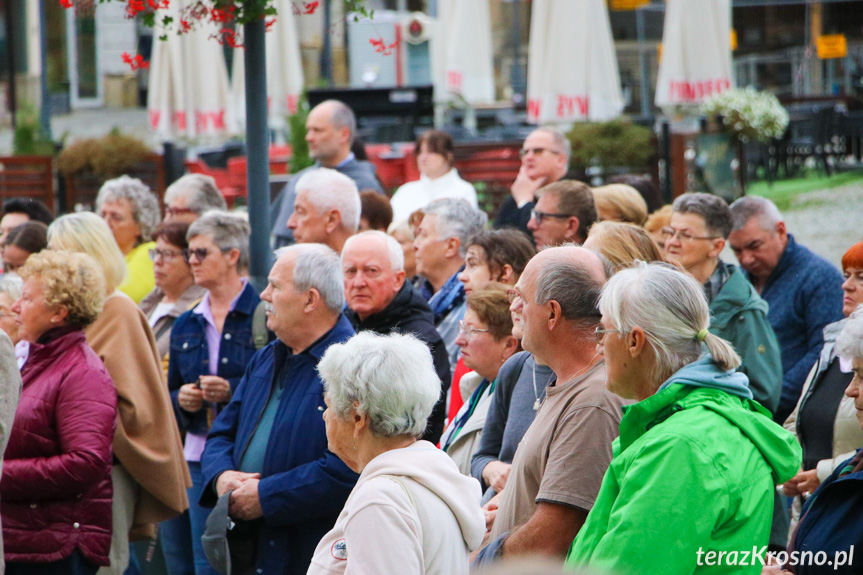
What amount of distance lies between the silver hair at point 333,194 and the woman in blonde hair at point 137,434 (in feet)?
4.74

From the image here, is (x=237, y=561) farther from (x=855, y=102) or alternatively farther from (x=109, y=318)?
(x=855, y=102)

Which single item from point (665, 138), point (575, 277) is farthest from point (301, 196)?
point (665, 138)

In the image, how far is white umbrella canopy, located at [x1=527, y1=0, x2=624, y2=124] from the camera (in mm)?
10211

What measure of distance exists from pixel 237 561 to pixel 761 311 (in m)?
2.54

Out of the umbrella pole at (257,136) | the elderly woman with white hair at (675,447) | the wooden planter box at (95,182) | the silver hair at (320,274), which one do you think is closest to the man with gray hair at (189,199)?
the umbrella pole at (257,136)

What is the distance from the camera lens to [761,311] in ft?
15.5

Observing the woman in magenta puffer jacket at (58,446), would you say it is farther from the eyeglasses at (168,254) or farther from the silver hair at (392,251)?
the eyeglasses at (168,254)

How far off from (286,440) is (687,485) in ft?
6.26

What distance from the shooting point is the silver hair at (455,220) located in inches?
214

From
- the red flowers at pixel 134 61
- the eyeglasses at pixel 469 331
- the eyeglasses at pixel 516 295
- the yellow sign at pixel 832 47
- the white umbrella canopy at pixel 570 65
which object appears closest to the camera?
the eyeglasses at pixel 516 295

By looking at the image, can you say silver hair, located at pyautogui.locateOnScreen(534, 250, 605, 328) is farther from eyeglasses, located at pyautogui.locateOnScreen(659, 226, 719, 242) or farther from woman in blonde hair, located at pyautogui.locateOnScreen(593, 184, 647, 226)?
woman in blonde hair, located at pyautogui.locateOnScreen(593, 184, 647, 226)

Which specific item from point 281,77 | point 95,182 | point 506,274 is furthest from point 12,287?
point 281,77

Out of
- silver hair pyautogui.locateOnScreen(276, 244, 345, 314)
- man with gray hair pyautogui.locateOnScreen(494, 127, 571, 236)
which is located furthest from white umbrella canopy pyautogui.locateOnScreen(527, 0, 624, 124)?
silver hair pyautogui.locateOnScreen(276, 244, 345, 314)

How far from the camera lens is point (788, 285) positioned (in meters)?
5.28
